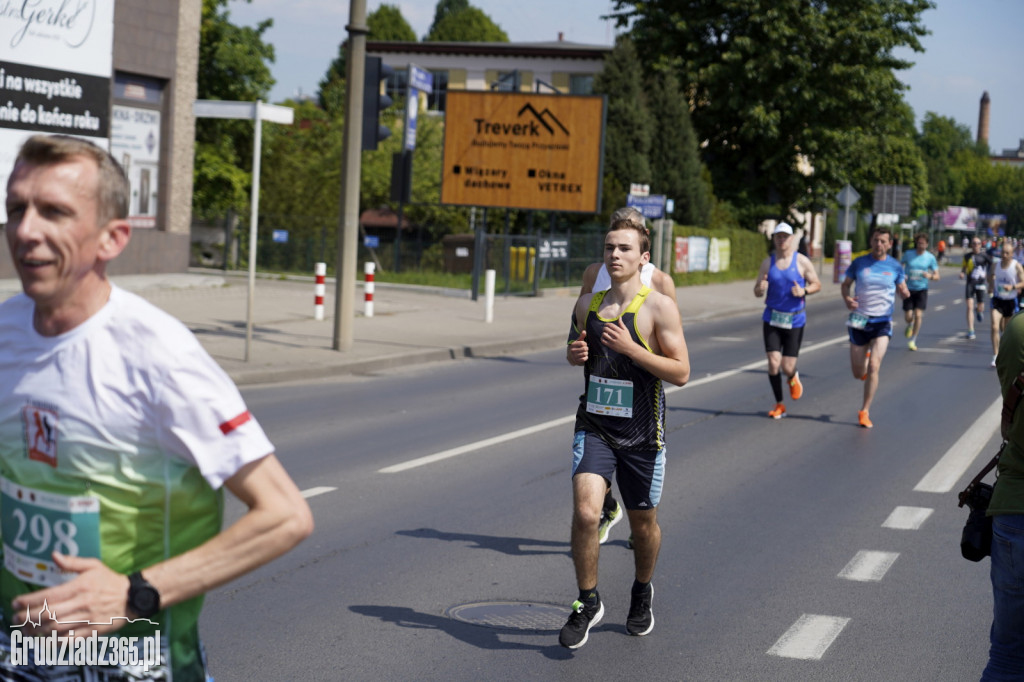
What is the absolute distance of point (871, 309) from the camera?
40.0 ft

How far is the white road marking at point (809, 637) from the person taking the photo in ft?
17.3

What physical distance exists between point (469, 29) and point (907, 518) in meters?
87.1

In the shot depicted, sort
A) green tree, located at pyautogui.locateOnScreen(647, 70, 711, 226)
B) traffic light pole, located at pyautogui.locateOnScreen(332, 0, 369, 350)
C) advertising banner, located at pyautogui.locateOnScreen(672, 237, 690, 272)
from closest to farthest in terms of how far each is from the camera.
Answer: traffic light pole, located at pyautogui.locateOnScreen(332, 0, 369, 350) < advertising banner, located at pyautogui.locateOnScreen(672, 237, 690, 272) < green tree, located at pyautogui.locateOnScreen(647, 70, 711, 226)

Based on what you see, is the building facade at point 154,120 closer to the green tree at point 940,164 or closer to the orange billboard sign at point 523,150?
the orange billboard sign at point 523,150

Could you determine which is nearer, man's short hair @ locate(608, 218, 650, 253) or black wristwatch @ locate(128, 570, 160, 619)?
black wristwatch @ locate(128, 570, 160, 619)

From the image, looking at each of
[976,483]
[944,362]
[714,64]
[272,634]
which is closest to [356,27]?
[944,362]

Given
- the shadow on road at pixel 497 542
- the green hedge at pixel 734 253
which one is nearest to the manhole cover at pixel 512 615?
the shadow on road at pixel 497 542

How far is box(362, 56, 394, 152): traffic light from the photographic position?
16.0 m

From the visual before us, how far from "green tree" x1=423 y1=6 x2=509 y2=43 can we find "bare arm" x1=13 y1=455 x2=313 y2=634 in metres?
91.0

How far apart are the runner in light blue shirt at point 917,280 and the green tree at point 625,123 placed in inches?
789

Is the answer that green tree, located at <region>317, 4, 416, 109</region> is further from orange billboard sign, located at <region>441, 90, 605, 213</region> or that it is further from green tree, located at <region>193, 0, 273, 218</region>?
orange billboard sign, located at <region>441, 90, 605, 213</region>

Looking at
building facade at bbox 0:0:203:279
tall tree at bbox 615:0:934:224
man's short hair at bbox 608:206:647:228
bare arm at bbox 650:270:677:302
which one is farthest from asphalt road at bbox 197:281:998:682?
tall tree at bbox 615:0:934:224

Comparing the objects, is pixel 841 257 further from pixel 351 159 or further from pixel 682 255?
pixel 351 159

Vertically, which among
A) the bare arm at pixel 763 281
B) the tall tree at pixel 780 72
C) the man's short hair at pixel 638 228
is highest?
the tall tree at pixel 780 72
